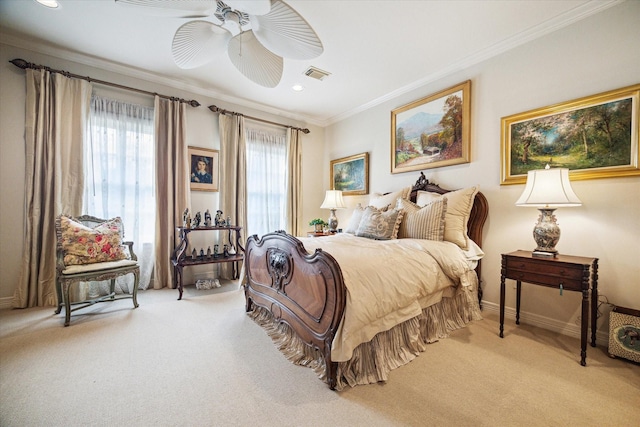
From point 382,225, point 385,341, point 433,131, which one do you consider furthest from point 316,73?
point 385,341

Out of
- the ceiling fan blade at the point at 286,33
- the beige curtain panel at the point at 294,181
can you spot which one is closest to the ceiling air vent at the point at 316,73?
the ceiling fan blade at the point at 286,33

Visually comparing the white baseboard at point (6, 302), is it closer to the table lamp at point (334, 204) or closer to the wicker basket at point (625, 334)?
the table lamp at point (334, 204)

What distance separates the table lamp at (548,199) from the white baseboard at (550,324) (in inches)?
29.7

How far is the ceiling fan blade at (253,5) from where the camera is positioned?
1488 mm

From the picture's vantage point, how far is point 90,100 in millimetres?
3062

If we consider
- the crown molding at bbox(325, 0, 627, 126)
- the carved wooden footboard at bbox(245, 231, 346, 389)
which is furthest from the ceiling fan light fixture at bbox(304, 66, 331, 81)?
the carved wooden footboard at bbox(245, 231, 346, 389)

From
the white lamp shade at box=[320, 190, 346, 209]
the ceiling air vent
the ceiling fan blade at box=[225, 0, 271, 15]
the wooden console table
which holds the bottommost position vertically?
the wooden console table

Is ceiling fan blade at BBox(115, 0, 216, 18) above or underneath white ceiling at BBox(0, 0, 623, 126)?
underneath

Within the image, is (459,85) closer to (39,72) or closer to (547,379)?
(547,379)

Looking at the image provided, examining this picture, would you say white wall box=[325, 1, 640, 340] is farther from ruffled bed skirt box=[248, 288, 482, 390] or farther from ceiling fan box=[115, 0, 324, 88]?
ceiling fan box=[115, 0, 324, 88]

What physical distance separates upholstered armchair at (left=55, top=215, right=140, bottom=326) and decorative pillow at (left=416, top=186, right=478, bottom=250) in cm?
337

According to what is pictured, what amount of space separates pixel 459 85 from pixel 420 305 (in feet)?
8.58

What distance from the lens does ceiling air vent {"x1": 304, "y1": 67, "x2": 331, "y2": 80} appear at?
3158 millimetres

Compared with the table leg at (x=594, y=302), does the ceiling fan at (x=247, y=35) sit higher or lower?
higher
